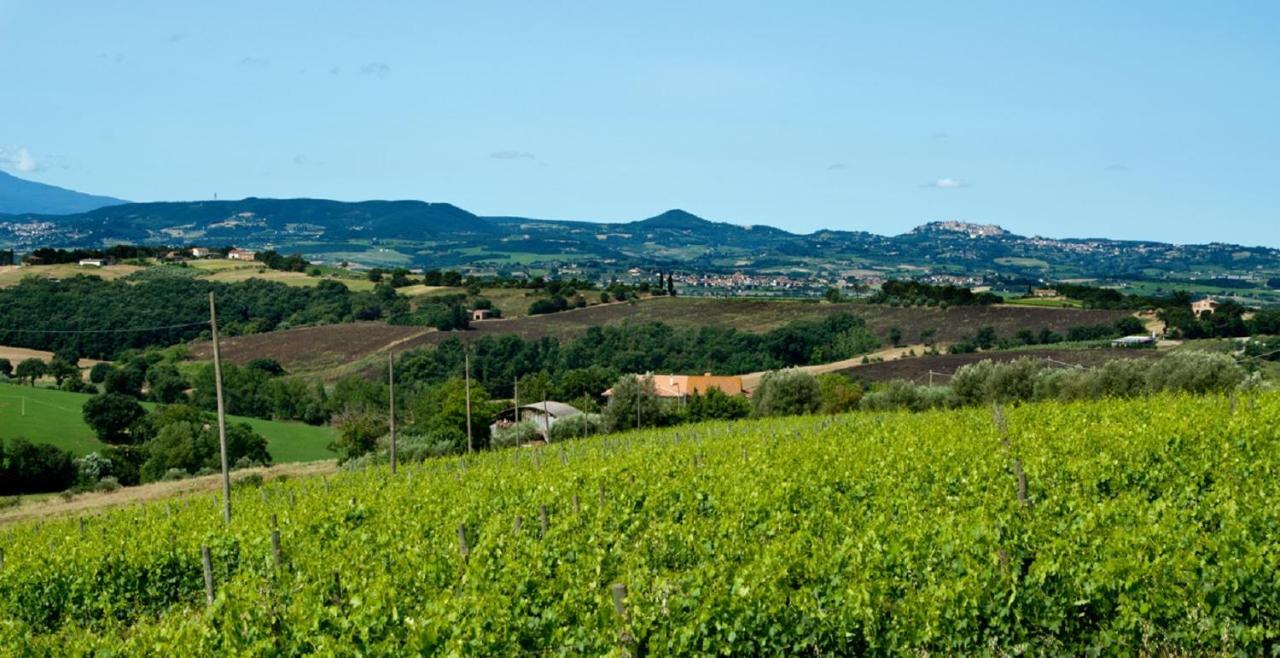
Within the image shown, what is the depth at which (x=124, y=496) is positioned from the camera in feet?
137

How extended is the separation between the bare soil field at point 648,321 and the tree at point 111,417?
24.7m

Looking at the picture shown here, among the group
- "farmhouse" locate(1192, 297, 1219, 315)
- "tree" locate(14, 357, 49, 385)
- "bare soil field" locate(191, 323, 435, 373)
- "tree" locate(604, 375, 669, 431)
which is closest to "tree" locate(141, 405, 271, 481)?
"tree" locate(604, 375, 669, 431)

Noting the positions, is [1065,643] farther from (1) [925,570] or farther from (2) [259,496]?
(2) [259,496]

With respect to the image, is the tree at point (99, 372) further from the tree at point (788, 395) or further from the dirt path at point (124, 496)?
the tree at point (788, 395)

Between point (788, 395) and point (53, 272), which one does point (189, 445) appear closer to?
point (788, 395)

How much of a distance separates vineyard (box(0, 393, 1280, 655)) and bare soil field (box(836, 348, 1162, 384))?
36310 millimetres

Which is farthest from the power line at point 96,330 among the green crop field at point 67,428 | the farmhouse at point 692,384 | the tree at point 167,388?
the farmhouse at point 692,384

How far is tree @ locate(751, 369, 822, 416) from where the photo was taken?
5250 centimetres

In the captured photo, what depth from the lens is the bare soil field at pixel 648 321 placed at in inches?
3396

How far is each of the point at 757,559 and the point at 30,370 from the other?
75.8 meters

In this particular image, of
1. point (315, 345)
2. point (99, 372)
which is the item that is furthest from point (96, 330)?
point (99, 372)

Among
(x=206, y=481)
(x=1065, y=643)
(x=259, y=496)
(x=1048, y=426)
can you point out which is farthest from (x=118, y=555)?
(x=206, y=481)

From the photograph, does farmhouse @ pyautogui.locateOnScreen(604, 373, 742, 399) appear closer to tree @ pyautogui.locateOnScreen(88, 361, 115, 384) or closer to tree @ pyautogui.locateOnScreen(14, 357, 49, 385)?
tree @ pyautogui.locateOnScreen(88, 361, 115, 384)

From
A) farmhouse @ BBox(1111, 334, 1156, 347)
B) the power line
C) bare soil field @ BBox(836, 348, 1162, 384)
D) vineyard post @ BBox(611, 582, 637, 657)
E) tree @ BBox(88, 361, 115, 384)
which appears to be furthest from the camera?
the power line
